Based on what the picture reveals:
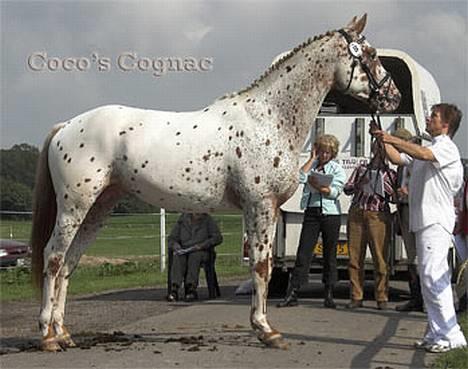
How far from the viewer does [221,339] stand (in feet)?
26.0

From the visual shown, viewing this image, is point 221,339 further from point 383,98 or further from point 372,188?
point 372,188

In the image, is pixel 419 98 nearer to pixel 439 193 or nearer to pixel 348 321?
pixel 348 321

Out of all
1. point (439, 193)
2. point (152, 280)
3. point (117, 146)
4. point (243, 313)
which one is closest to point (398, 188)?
point (243, 313)

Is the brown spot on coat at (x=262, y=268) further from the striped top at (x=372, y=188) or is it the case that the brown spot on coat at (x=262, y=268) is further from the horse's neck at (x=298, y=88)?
the striped top at (x=372, y=188)

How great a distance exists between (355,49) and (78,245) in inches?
126

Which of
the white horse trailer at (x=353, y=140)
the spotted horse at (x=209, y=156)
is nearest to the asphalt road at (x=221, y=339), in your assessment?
the spotted horse at (x=209, y=156)

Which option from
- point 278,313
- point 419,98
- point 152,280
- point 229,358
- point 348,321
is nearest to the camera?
point 229,358

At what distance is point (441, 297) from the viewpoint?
722 cm

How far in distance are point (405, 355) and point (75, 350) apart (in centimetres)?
288

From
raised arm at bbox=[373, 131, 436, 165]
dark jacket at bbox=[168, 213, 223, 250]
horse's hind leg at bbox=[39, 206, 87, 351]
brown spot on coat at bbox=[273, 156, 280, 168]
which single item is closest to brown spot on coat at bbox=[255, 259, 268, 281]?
brown spot on coat at bbox=[273, 156, 280, 168]

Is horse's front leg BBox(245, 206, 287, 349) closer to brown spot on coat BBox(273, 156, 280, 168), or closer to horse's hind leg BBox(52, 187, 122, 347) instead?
brown spot on coat BBox(273, 156, 280, 168)

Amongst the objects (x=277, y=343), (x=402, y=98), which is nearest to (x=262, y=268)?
(x=277, y=343)

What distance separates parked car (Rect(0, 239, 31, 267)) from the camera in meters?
22.2

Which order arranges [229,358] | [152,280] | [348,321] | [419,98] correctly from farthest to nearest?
1. [152,280]
2. [419,98]
3. [348,321]
4. [229,358]
